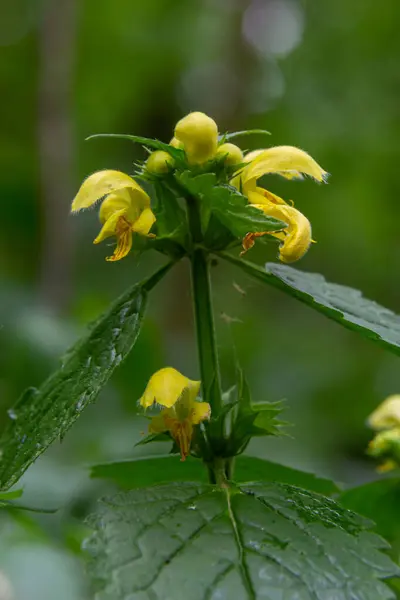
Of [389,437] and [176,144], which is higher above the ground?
[176,144]

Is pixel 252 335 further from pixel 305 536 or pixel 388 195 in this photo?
pixel 305 536

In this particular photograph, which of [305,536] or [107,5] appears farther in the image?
[107,5]

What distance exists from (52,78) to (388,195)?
292 centimetres

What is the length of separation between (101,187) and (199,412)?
0.27 m

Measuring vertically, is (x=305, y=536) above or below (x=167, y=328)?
above

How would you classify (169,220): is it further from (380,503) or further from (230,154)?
(380,503)

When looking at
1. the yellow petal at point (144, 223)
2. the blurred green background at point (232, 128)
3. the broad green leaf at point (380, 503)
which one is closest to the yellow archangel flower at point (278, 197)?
the yellow petal at point (144, 223)

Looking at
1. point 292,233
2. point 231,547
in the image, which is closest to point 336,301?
point 292,233

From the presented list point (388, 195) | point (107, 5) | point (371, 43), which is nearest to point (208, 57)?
point (107, 5)

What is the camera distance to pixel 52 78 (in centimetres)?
403

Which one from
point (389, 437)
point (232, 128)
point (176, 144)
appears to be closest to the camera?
point (176, 144)

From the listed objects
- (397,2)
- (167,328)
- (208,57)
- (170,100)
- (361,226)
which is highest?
(397,2)

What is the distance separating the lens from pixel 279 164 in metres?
0.79

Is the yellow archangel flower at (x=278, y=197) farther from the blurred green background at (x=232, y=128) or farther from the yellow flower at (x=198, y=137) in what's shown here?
the blurred green background at (x=232, y=128)
